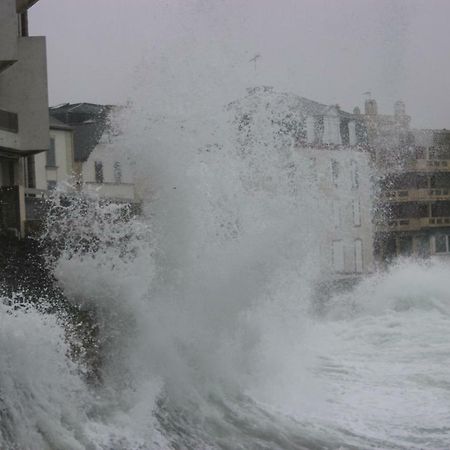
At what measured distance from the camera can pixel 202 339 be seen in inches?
408

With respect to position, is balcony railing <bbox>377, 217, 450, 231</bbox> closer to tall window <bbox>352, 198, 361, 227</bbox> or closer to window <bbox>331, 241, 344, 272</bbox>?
tall window <bbox>352, 198, 361, 227</bbox>

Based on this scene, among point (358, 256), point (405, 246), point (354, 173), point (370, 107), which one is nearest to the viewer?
point (354, 173)

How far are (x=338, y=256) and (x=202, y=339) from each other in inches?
932

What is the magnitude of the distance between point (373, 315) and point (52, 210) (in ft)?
41.6

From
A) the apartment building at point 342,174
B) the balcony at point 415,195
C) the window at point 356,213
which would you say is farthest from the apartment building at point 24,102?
the balcony at point 415,195

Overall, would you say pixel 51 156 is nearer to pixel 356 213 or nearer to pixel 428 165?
pixel 356 213

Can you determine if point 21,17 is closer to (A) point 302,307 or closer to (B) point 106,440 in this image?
(A) point 302,307

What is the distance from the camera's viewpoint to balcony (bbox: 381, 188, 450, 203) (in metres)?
39.4

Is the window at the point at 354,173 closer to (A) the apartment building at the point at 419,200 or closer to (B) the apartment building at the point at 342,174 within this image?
(B) the apartment building at the point at 342,174

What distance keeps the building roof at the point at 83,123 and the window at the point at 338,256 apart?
9824 mm

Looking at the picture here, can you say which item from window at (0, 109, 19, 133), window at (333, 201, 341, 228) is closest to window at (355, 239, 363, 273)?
window at (333, 201, 341, 228)

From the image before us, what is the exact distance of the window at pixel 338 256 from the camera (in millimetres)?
32438

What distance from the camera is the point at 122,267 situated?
9438mm

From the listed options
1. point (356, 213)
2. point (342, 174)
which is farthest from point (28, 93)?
point (356, 213)
